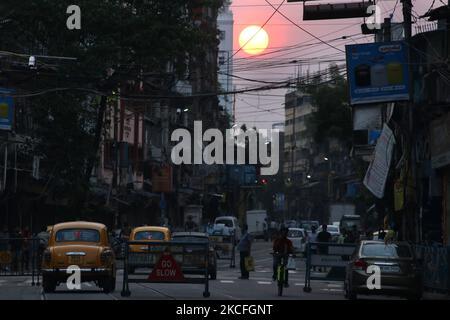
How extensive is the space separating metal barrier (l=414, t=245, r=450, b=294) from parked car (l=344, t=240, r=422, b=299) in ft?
6.50

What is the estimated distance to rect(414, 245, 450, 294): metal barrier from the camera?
112 ft

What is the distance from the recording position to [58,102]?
5088 centimetres

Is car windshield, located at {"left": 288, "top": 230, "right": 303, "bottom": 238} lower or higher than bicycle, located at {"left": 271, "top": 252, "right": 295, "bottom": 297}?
higher

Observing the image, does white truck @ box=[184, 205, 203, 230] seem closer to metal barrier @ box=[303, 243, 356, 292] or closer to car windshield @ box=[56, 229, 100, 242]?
metal barrier @ box=[303, 243, 356, 292]

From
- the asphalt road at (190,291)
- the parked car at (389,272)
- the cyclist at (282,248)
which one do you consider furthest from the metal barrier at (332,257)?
the parked car at (389,272)

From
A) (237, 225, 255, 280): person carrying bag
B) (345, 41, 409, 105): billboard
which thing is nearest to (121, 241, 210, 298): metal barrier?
(345, 41, 409, 105): billboard

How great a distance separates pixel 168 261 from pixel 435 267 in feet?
33.7

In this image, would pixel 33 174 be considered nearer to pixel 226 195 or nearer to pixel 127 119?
pixel 127 119

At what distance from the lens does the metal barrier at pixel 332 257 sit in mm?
34969

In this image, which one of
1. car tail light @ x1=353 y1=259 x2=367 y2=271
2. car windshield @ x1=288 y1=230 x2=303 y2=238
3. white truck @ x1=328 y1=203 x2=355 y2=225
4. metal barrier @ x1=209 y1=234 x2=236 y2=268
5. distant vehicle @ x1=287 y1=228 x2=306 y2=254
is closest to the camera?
car tail light @ x1=353 y1=259 x2=367 y2=271

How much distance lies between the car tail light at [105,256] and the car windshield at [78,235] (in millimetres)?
562

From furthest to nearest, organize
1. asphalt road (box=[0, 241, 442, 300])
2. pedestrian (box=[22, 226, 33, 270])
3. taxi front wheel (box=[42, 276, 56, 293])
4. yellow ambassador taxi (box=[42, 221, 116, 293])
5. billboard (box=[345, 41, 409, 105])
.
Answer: pedestrian (box=[22, 226, 33, 270]) → billboard (box=[345, 41, 409, 105]) → taxi front wheel (box=[42, 276, 56, 293]) → yellow ambassador taxi (box=[42, 221, 116, 293]) → asphalt road (box=[0, 241, 442, 300])
